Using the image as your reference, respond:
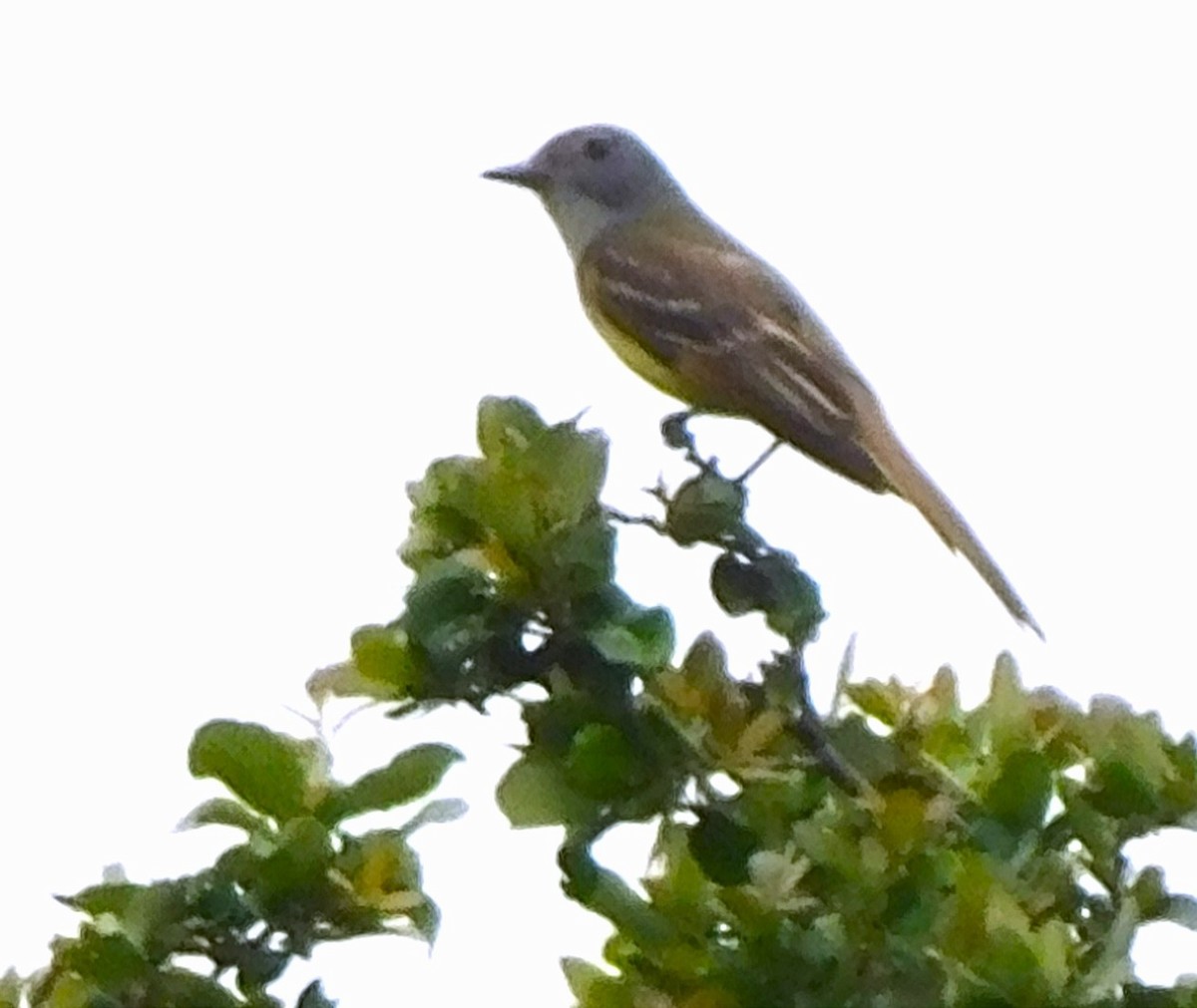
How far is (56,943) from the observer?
2434mm

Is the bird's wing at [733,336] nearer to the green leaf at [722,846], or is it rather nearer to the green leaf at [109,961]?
the green leaf at [722,846]

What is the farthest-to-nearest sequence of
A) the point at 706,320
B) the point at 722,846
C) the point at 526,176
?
the point at 526,176, the point at 706,320, the point at 722,846

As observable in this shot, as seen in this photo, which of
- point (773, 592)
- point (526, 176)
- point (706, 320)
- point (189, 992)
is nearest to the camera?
point (189, 992)

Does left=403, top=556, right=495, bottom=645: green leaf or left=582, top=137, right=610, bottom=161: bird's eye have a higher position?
left=582, top=137, right=610, bottom=161: bird's eye

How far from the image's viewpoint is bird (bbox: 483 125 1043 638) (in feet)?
18.0

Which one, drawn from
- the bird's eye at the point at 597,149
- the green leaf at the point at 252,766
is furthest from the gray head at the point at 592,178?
the green leaf at the point at 252,766

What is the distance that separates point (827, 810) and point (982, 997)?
0.33 metres

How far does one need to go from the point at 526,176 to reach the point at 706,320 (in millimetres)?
1369

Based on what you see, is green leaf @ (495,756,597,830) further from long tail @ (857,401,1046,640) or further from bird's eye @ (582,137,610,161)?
Answer: bird's eye @ (582,137,610,161)

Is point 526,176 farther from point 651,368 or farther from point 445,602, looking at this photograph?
point 445,602

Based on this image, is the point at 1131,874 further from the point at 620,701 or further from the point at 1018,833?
the point at 620,701

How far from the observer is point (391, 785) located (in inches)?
98.7

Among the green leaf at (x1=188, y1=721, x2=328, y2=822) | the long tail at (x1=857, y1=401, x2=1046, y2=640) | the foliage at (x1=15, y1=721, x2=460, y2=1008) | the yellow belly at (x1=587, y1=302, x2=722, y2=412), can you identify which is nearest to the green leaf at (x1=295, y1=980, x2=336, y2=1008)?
the foliage at (x1=15, y1=721, x2=460, y2=1008)

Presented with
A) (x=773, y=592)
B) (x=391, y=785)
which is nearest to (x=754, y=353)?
(x=773, y=592)
